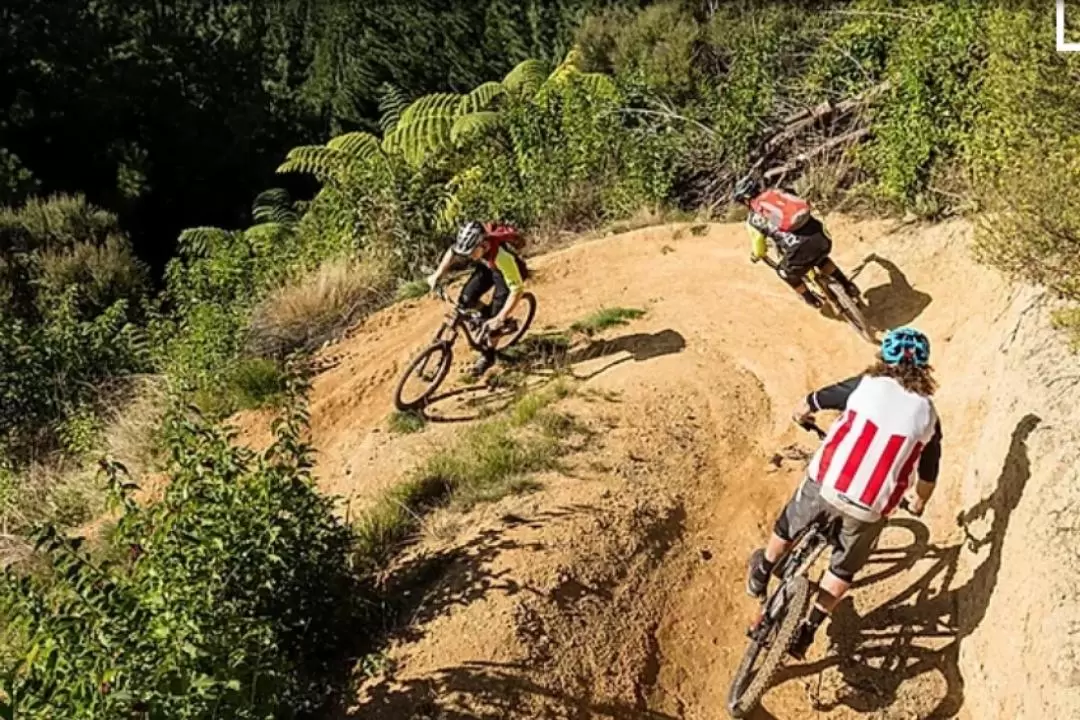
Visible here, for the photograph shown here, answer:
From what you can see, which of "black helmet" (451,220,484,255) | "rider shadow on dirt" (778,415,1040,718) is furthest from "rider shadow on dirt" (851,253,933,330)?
"black helmet" (451,220,484,255)

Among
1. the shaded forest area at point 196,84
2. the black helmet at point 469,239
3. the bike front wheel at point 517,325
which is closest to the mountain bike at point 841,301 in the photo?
the bike front wheel at point 517,325

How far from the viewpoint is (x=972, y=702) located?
5.90m

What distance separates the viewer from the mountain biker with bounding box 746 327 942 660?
5.55 m

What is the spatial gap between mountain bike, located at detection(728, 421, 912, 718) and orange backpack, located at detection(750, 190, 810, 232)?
3.94 m

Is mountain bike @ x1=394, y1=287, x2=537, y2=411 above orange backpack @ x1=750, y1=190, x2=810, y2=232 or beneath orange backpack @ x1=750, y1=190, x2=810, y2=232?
beneath

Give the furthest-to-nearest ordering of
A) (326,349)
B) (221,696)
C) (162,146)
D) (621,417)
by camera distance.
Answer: (162,146)
(326,349)
(621,417)
(221,696)

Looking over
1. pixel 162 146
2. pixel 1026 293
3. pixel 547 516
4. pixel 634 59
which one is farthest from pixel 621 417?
pixel 162 146

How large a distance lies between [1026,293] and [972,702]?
3164 millimetres

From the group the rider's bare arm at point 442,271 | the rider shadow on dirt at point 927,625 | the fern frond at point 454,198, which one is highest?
the rider's bare arm at point 442,271

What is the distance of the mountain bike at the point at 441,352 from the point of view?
9.49 metres

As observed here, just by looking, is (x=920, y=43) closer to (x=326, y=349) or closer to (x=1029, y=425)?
(x=1029, y=425)

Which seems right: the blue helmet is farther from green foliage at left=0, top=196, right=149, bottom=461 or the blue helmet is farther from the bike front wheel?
green foliage at left=0, top=196, right=149, bottom=461

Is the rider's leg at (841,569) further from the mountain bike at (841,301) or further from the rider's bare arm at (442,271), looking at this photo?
the rider's bare arm at (442,271)

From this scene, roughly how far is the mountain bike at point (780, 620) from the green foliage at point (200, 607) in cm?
227
